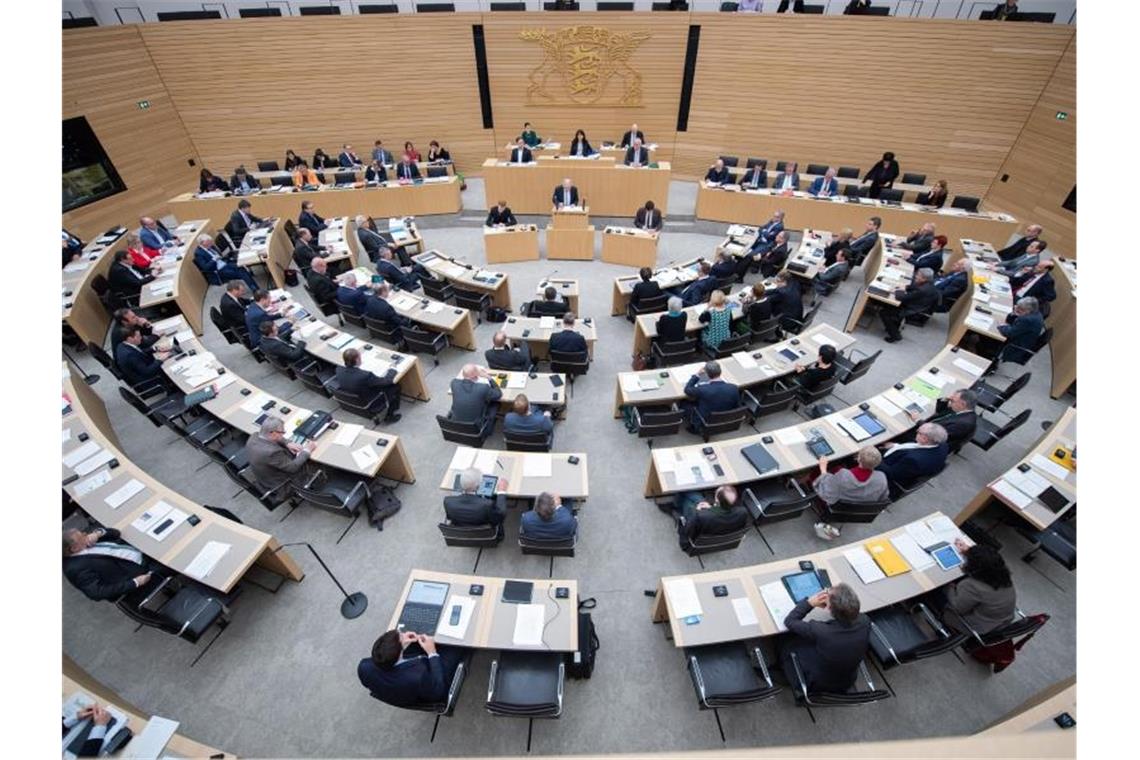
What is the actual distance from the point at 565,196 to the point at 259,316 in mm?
7632

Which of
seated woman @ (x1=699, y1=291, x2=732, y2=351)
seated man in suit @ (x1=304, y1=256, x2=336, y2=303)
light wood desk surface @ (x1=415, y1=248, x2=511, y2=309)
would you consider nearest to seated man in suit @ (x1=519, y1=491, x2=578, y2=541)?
seated woman @ (x1=699, y1=291, x2=732, y2=351)

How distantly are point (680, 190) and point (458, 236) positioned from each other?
7694 mm

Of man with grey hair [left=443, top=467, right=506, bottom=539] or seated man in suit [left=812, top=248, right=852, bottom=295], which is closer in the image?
man with grey hair [left=443, top=467, right=506, bottom=539]

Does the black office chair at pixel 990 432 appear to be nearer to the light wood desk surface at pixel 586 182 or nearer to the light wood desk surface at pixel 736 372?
the light wood desk surface at pixel 736 372

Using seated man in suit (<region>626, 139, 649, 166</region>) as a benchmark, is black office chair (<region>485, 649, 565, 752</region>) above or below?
below

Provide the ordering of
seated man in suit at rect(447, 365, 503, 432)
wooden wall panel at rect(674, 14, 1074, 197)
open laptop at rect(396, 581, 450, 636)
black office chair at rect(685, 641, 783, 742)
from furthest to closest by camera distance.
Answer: wooden wall panel at rect(674, 14, 1074, 197) → seated man in suit at rect(447, 365, 503, 432) → open laptop at rect(396, 581, 450, 636) → black office chair at rect(685, 641, 783, 742)

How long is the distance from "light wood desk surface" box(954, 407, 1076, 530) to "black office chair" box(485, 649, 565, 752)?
5183 mm

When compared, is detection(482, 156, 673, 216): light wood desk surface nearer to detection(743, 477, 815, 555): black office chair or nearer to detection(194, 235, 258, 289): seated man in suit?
detection(194, 235, 258, 289): seated man in suit

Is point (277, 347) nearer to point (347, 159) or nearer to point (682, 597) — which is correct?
point (682, 597)

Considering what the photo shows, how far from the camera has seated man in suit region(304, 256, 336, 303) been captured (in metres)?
8.68

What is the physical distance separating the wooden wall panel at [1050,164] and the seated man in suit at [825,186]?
502cm

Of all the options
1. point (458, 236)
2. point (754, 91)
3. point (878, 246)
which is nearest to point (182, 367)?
point (458, 236)

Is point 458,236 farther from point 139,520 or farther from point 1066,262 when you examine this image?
point 1066,262

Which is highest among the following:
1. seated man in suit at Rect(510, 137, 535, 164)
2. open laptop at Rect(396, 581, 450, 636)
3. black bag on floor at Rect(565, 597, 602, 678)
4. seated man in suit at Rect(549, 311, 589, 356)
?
seated man in suit at Rect(510, 137, 535, 164)
